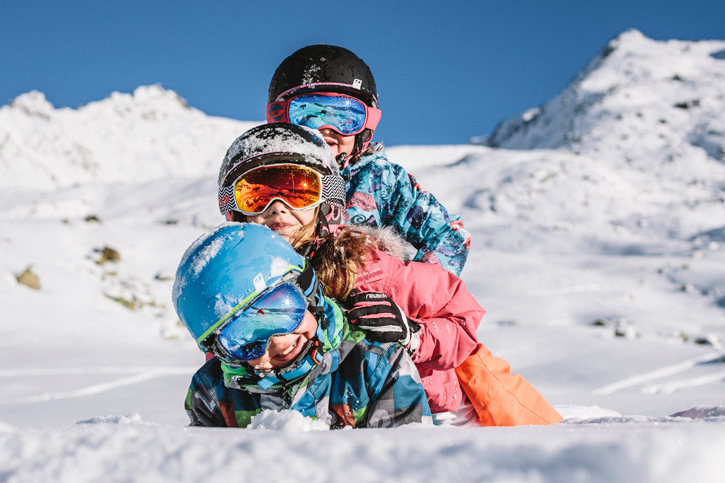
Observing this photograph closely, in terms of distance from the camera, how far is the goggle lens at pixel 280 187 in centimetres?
192

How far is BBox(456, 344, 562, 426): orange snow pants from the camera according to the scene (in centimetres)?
186

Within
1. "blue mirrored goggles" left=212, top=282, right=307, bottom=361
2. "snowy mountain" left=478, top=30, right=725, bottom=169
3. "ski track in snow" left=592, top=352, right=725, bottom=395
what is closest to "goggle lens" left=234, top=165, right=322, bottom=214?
"blue mirrored goggles" left=212, top=282, right=307, bottom=361

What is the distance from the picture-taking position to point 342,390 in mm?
1561

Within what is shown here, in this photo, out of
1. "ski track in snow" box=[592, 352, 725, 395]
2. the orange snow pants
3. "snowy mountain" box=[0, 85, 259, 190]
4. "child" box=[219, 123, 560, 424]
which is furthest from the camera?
"snowy mountain" box=[0, 85, 259, 190]

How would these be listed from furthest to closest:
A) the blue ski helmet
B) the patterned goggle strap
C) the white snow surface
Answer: the patterned goggle strap → the blue ski helmet → the white snow surface

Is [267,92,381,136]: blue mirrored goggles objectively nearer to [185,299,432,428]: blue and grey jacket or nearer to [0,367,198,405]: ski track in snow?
[185,299,432,428]: blue and grey jacket

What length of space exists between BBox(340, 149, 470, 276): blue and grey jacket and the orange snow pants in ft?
2.02

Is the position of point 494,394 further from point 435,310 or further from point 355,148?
point 355,148

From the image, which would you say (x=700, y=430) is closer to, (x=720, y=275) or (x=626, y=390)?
(x=626, y=390)

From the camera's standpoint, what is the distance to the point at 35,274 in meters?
7.54

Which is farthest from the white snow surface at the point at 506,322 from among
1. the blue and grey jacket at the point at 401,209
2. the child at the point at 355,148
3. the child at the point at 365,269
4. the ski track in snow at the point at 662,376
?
the child at the point at 355,148

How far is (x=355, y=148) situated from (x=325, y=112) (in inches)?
9.7

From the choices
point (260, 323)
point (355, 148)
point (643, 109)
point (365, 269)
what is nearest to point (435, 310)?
point (365, 269)

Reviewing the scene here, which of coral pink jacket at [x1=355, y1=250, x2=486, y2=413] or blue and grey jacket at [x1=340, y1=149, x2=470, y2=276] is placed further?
blue and grey jacket at [x1=340, y1=149, x2=470, y2=276]
